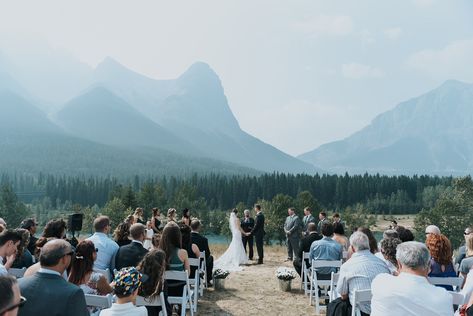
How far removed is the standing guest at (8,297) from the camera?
251 centimetres

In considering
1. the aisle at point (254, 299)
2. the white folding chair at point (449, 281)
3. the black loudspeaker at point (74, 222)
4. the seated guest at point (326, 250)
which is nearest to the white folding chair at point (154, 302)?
the aisle at point (254, 299)

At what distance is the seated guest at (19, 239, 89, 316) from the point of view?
3.47 metres

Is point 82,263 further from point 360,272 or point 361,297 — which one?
point 360,272

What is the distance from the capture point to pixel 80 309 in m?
3.54

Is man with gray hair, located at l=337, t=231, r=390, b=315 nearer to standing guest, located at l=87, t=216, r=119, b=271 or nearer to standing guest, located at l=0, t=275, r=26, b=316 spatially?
standing guest, located at l=87, t=216, r=119, b=271

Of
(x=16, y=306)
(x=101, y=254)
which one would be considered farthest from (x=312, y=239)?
(x=16, y=306)

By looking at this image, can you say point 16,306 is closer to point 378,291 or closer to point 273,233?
point 378,291

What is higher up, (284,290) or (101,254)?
(101,254)

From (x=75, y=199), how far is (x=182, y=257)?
465 ft

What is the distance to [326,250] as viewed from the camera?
8.49 m

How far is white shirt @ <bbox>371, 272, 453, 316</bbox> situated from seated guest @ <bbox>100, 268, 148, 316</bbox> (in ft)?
7.50

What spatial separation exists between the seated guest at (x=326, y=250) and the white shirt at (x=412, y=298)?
427cm

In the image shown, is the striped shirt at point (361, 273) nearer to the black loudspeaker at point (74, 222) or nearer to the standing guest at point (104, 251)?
the standing guest at point (104, 251)

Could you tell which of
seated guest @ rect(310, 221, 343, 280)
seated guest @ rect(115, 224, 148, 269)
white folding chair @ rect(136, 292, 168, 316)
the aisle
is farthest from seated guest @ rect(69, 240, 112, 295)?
seated guest @ rect(310, 221, 343, 280)
